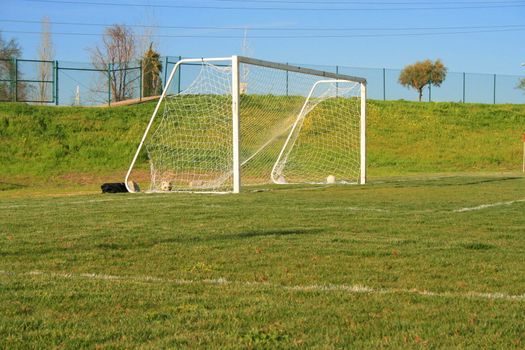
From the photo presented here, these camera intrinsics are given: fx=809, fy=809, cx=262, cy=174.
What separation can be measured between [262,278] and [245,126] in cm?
1573

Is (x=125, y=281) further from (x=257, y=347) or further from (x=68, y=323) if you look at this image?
(x=257, y=347)

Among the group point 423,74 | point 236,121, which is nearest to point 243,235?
point 236,121

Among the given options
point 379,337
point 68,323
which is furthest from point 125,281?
point 379,337

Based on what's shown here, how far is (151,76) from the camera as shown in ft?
144

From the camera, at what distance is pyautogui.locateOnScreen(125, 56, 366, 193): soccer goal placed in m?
20.6

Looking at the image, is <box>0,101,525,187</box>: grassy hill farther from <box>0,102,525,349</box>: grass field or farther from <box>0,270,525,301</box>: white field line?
<box>0,270,525,301</box>: white field line

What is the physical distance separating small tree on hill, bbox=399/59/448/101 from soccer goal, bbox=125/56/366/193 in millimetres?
36682

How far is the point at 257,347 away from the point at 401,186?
55.8 feet

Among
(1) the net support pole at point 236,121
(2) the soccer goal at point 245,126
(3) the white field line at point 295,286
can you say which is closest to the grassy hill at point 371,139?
(2) the soccer goal at point 245,126

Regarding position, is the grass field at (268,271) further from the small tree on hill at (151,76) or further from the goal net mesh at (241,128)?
the small tree on hill at (151,76)

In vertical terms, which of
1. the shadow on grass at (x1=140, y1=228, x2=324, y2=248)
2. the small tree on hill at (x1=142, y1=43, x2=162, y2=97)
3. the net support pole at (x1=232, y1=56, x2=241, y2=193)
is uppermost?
the small tree on hill at (x1=142, y1=43, x2=162, y2=97)

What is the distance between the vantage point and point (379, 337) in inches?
190

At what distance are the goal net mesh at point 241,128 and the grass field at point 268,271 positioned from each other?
3.64 m

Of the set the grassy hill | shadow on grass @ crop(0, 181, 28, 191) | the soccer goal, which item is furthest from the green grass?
the grassy hill
